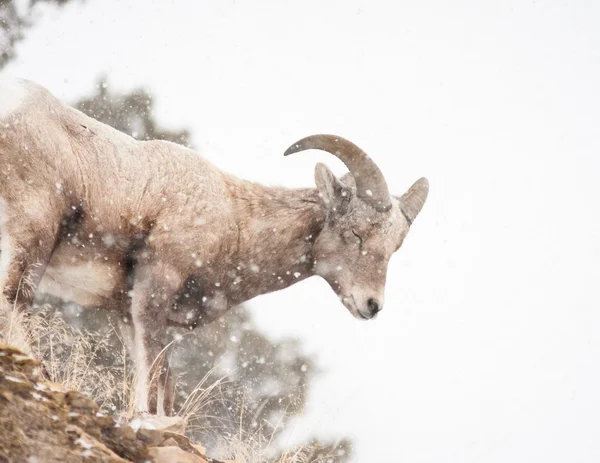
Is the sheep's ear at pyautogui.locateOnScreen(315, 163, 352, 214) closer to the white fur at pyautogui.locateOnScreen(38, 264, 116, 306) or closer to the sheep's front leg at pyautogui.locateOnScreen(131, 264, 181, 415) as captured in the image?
the sheep's front leg at pyautogui.locateOnScreen(131, 264, 181, 415)

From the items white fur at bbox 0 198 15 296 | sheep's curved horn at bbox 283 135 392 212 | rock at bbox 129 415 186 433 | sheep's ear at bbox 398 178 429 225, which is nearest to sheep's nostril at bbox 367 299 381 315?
sheep's curved horn at bbox 283 135 392 212

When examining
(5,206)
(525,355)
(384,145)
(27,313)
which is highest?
(384,145)

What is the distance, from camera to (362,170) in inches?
259

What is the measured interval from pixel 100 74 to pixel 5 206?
779cm

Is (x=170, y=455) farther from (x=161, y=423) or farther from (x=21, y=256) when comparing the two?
(x=21, y=256)

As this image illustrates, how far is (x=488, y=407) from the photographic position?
54.3 metres

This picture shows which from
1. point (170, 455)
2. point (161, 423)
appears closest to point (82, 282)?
point (161, 423)

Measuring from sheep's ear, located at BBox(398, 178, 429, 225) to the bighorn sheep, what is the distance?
69 millimetres

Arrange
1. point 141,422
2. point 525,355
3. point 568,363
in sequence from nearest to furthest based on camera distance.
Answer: point 141,422 < point 525,355 < point 568,363

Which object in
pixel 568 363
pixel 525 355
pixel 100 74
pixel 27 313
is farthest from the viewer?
pixel 568 363

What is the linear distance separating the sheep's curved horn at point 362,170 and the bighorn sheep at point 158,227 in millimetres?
10

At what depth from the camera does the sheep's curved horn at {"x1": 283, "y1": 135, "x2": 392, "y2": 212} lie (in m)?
6.55

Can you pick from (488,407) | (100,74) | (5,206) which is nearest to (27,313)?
(5,206)

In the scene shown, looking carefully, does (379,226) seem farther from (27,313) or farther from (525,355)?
(525,355)
